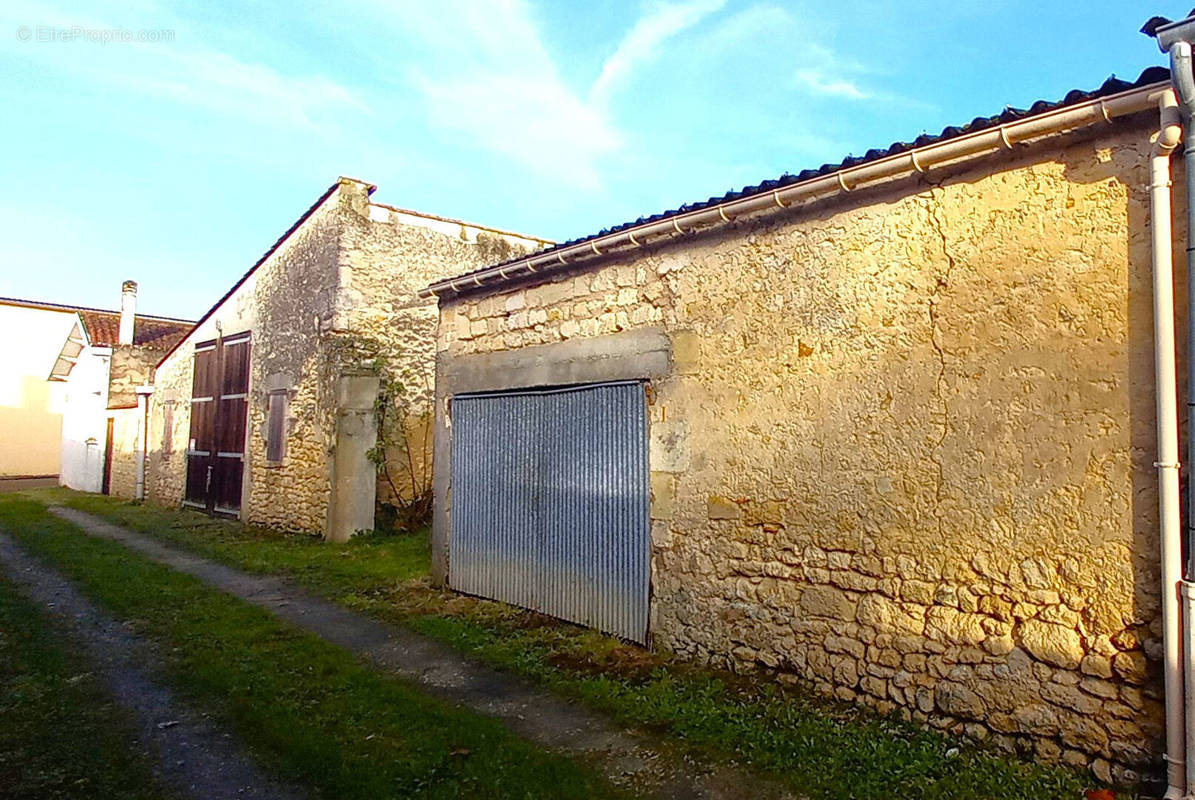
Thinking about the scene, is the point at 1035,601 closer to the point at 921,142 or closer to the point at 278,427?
the point at 921,142

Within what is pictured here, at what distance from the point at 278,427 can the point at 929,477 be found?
11379 millimetres

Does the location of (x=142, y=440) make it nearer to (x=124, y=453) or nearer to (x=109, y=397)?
(x=124, y=453)

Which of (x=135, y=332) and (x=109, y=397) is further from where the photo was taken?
(x=135, y=332)

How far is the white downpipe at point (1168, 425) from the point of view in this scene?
3.10 m

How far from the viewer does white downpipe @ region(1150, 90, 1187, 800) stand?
3096 mm

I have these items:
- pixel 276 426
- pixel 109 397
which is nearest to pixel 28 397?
pixel 109 397

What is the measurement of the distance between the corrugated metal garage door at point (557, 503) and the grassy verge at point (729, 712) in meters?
0.27

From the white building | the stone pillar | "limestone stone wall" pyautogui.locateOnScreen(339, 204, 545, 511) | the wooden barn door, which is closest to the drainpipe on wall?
the white building

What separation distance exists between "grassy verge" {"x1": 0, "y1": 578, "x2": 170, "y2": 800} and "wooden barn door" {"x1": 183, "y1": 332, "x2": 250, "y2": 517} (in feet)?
27.4

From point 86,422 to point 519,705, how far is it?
24.2 metres

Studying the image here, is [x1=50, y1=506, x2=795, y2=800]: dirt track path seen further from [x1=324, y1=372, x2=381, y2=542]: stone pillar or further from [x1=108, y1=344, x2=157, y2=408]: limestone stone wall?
[x1=108, y1=344, x2=157, y2=408]: limestone stone wall

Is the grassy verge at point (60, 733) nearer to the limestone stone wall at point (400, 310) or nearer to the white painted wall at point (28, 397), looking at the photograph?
the limestone stone wall at point (400, 310)

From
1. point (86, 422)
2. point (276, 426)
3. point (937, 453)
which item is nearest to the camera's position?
point (937, 453)

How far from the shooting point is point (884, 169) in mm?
4176
